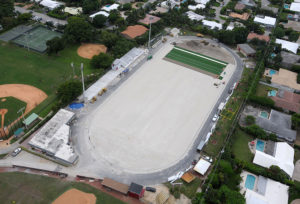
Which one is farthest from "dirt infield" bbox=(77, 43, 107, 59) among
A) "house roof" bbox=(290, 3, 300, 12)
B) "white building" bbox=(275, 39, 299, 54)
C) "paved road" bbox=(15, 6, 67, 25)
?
"house roof" bbox=(290, 3, 300, 12)

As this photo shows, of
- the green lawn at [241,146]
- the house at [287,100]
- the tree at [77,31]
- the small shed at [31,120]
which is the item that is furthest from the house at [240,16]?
the small shed at [31,120]

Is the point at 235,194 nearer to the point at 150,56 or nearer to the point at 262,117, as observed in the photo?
the point at 262,117

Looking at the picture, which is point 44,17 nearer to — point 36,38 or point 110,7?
point 36,38

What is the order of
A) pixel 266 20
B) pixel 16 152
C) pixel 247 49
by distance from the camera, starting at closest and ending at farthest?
pixel 16 152, pixel 247 49, pixel 266 20

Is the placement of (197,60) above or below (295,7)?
below

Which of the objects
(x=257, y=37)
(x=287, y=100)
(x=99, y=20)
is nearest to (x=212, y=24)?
(x=257, y=37)

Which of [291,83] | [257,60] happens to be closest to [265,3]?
[257,60]
